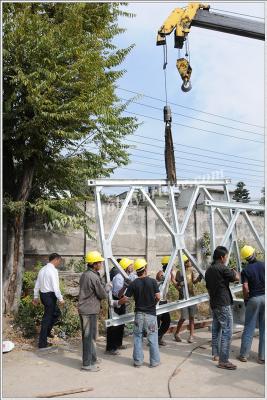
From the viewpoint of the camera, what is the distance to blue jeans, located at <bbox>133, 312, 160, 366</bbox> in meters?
6.20

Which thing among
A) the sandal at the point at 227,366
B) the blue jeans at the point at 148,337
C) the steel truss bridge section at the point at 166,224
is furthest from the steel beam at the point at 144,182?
the sandal at the point at 227,366

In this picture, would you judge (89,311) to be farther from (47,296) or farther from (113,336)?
(47,296)

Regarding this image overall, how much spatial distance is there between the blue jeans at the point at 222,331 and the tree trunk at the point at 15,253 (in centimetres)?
449

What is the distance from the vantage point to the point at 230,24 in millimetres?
8273

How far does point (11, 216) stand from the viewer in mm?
9117

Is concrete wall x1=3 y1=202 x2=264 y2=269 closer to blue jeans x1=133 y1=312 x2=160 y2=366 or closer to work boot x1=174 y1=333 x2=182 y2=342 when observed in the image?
work boot x1=174 y1=333 x2=182 y2=342

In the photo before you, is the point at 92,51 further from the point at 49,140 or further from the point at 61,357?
the point at 61,357

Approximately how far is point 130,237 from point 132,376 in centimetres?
660

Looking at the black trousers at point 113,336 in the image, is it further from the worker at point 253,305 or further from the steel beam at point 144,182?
the steel beam at point 144,182

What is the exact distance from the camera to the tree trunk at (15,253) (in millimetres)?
8836

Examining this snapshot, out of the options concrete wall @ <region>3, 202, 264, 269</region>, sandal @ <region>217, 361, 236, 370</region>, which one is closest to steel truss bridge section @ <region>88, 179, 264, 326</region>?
sandal @ <region>217, 361, 236, 370</region>

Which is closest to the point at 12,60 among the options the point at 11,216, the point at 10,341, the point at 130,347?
the point at 11,216

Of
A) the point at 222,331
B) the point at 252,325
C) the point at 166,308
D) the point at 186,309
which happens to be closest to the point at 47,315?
the point at 166,308

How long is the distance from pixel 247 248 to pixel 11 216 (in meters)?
5.24
